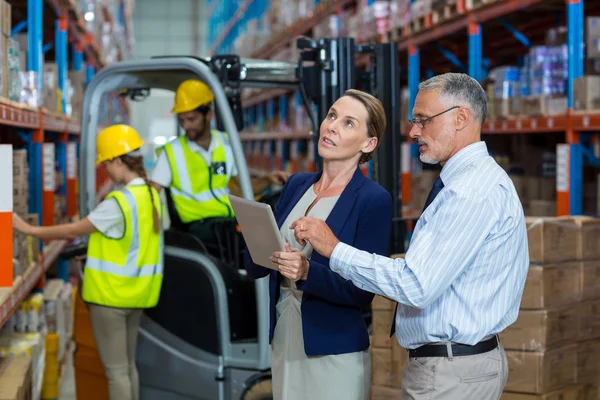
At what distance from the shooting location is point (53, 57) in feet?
34.0

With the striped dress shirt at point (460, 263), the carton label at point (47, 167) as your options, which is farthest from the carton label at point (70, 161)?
the striped dress shirt at point (460, 263)

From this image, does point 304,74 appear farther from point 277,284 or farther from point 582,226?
point 277,284

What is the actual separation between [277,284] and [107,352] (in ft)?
5.66

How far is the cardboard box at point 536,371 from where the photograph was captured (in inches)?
158

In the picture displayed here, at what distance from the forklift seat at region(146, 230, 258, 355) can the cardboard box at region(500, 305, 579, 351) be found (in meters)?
1.30

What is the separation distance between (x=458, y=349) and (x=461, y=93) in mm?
728

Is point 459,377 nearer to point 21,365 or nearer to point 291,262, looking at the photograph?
point 291,262

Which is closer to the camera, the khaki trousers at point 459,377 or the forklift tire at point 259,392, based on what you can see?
the khaki trousers at point 459,377

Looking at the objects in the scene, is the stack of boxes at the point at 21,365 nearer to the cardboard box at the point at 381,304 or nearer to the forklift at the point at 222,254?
the forklift at the point at 222,254

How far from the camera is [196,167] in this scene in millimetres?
4660

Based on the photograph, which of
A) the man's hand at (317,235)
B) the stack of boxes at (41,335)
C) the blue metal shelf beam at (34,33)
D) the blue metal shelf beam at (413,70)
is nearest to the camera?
the man's hand at (317,235)

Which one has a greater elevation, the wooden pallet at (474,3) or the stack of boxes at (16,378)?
the wooden pallet at (474,3)

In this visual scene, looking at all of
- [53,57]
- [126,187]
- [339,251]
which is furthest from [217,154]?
[53,57]

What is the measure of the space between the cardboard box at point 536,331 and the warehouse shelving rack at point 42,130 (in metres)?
2.30
